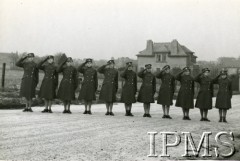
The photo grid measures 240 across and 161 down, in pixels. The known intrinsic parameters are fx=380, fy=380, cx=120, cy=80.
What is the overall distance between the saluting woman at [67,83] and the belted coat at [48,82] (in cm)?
19

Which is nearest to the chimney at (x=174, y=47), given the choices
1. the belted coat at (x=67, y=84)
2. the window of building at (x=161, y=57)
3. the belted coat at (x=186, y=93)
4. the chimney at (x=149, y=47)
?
Answer: the window of building at (x=161, y=57)

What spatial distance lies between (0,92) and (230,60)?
6682 centimetres

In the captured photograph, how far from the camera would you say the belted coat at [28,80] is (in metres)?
12.1

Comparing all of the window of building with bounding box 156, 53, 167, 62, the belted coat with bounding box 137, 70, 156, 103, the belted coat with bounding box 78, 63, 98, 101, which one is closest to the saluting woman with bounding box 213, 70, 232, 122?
the belted coat with bounding box 137, 70, 156, 103

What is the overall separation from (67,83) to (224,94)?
5.25m

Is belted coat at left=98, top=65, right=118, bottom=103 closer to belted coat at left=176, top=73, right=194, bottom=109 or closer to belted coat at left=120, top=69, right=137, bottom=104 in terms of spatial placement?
belted coat at left=120, top=69, right=137, bottom=104

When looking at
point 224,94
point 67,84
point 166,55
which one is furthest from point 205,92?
point 166,55

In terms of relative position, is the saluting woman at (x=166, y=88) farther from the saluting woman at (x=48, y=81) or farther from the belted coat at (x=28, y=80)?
the belted coat at (x=28, y=80)

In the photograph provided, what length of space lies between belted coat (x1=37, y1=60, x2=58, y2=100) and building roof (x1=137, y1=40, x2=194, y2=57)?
48.6 meters

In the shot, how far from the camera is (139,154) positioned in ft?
21.8

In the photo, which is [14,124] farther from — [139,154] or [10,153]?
[139,154]

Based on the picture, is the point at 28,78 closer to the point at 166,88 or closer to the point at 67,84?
the point at 67,84

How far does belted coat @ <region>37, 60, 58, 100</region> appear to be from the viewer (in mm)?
12305

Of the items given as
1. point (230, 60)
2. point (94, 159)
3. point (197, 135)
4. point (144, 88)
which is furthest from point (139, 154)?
point (230, 60)
